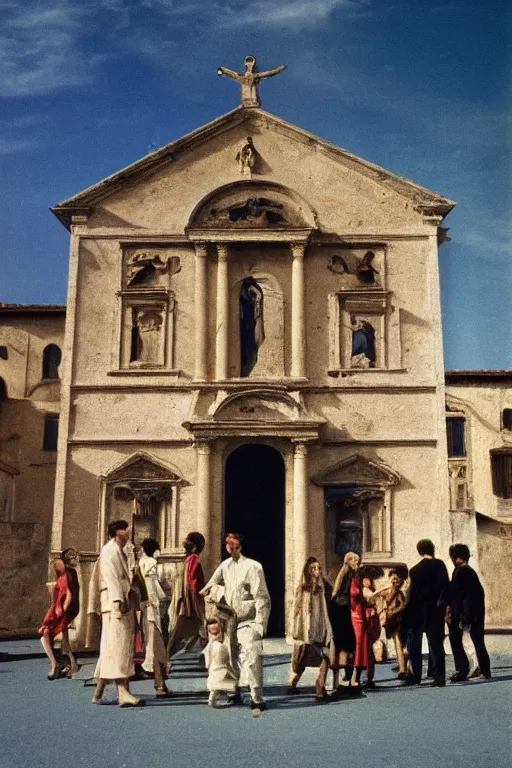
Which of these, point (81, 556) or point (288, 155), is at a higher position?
point (288, 155)

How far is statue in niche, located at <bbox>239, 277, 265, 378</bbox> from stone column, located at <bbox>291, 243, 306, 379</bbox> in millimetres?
723

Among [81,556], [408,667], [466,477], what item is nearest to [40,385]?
[81,556]

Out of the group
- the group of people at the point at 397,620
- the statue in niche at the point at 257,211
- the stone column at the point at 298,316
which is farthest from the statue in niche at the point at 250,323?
the group of people at the point at 397,620

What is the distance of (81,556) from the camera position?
18.1m

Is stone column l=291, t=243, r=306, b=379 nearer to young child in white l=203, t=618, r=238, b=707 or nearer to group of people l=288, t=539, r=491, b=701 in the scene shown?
group of people l=288, t=539, r=491, b=701

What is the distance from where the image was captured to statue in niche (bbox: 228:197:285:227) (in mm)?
19891

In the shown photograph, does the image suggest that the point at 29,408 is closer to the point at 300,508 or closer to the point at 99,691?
the point at 300,508

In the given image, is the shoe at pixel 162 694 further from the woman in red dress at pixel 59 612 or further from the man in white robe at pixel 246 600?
the woman in red dress at pixel 59 612

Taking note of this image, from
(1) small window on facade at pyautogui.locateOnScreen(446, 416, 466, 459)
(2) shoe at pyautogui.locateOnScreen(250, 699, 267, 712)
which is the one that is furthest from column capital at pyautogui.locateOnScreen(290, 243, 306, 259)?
(1) small window on facade at pyautogui.locateOnScreen(446, 416, 466, 459)

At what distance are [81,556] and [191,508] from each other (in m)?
2.29

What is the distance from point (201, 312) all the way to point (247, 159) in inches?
140

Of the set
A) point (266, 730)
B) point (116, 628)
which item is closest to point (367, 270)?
point (116, 628)

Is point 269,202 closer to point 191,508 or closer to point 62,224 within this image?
point 62,224

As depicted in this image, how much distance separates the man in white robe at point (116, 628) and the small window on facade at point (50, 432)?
49.5ft
